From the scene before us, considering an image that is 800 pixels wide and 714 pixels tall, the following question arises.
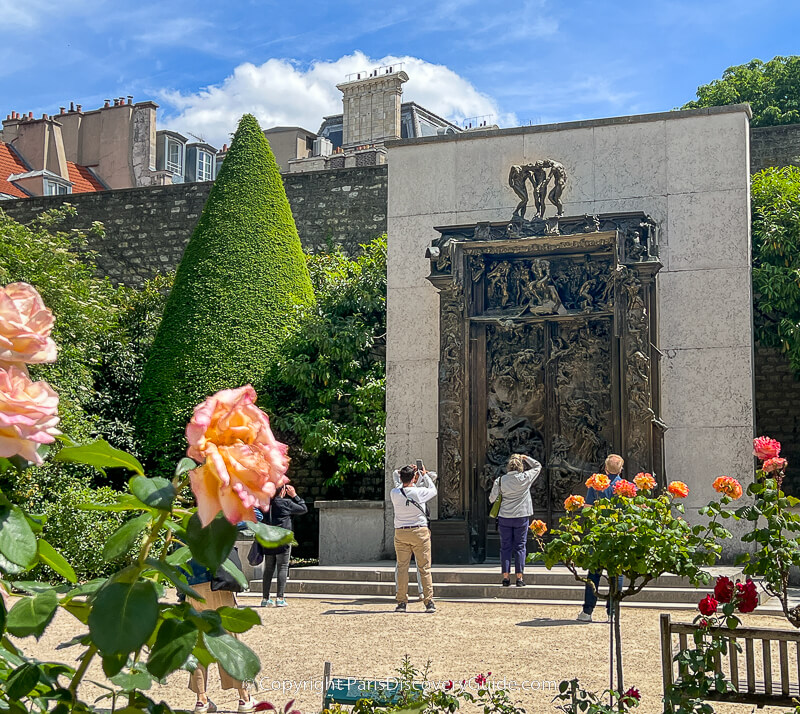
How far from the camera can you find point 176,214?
23406 millimetres

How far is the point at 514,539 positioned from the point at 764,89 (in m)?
19.2

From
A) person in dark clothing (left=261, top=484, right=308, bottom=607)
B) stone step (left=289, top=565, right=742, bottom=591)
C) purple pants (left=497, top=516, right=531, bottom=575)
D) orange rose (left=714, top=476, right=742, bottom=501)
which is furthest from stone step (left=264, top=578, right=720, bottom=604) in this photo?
orange rose (left=714, top=476, right=742, bottom=501)

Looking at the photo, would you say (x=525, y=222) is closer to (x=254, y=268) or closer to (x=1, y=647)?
(x=254, y=268)

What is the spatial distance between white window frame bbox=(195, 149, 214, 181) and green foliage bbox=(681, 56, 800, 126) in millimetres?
18112

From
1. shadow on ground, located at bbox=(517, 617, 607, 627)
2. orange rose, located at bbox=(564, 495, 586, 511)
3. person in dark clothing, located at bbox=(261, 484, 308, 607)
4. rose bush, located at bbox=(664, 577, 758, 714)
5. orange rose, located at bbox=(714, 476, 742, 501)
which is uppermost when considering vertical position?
orange rose, located at bbox=(714, 476, 742, 501)

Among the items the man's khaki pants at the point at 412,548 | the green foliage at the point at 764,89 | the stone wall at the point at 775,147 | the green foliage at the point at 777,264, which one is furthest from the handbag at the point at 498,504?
the green foliage at the point at 764,89

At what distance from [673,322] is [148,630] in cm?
1220

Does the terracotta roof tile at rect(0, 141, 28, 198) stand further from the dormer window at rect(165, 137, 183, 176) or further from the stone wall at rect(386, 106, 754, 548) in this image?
the stone wall at rect(386, 106, 754, 548)

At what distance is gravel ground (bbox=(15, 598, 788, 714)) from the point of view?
22.2ft

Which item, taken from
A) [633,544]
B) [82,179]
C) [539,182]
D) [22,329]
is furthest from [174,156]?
[22,329]

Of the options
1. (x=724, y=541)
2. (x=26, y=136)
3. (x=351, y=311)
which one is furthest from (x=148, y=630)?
(x=26, y=136)

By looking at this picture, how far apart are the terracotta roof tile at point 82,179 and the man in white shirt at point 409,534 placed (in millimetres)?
23487

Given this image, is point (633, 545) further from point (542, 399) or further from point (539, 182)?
point (539, 182)

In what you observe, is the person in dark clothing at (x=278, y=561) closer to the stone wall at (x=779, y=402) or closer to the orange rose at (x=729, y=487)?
the orange rose at (x=729, y=487)
